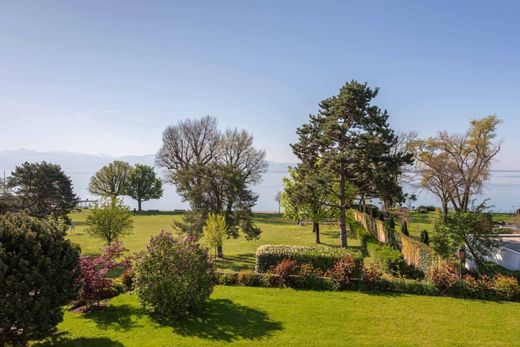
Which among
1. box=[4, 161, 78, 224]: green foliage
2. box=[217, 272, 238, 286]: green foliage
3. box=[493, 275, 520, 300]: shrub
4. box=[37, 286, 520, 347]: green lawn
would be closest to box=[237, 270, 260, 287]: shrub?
box=[217, 272, 238, 286]: green foliage

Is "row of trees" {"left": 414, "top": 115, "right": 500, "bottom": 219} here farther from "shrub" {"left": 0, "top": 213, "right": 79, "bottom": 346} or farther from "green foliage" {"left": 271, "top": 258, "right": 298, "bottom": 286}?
"shrub" {"left": 0, "top": 213, "right": 79, "bottom": 346}

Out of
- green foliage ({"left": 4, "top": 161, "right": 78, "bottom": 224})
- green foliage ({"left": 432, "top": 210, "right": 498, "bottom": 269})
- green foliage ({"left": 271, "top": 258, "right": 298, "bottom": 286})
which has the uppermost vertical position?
green foliage ({"left": 4, "top": 161, "right": 78, "bottom": 224})

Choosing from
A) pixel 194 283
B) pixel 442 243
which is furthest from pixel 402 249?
pixel 194 283

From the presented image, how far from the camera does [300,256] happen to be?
62.4ft

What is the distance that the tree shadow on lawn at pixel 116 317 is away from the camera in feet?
41.5

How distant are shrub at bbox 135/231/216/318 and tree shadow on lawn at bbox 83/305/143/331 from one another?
2.55ft

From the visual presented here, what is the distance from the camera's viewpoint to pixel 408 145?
4666 centimetres

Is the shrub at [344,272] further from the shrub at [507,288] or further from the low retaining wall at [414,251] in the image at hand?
the shrub at [507,288]

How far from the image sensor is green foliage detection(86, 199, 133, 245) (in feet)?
82.7

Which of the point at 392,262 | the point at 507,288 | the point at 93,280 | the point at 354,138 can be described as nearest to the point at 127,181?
the point at 354,138

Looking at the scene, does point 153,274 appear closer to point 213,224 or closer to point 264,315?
point 264,315

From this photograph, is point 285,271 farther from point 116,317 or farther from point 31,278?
point 31,278

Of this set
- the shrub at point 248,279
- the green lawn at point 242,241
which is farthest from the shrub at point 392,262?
the green lawn at point 242,241

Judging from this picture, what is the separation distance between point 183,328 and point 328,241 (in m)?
25.1
